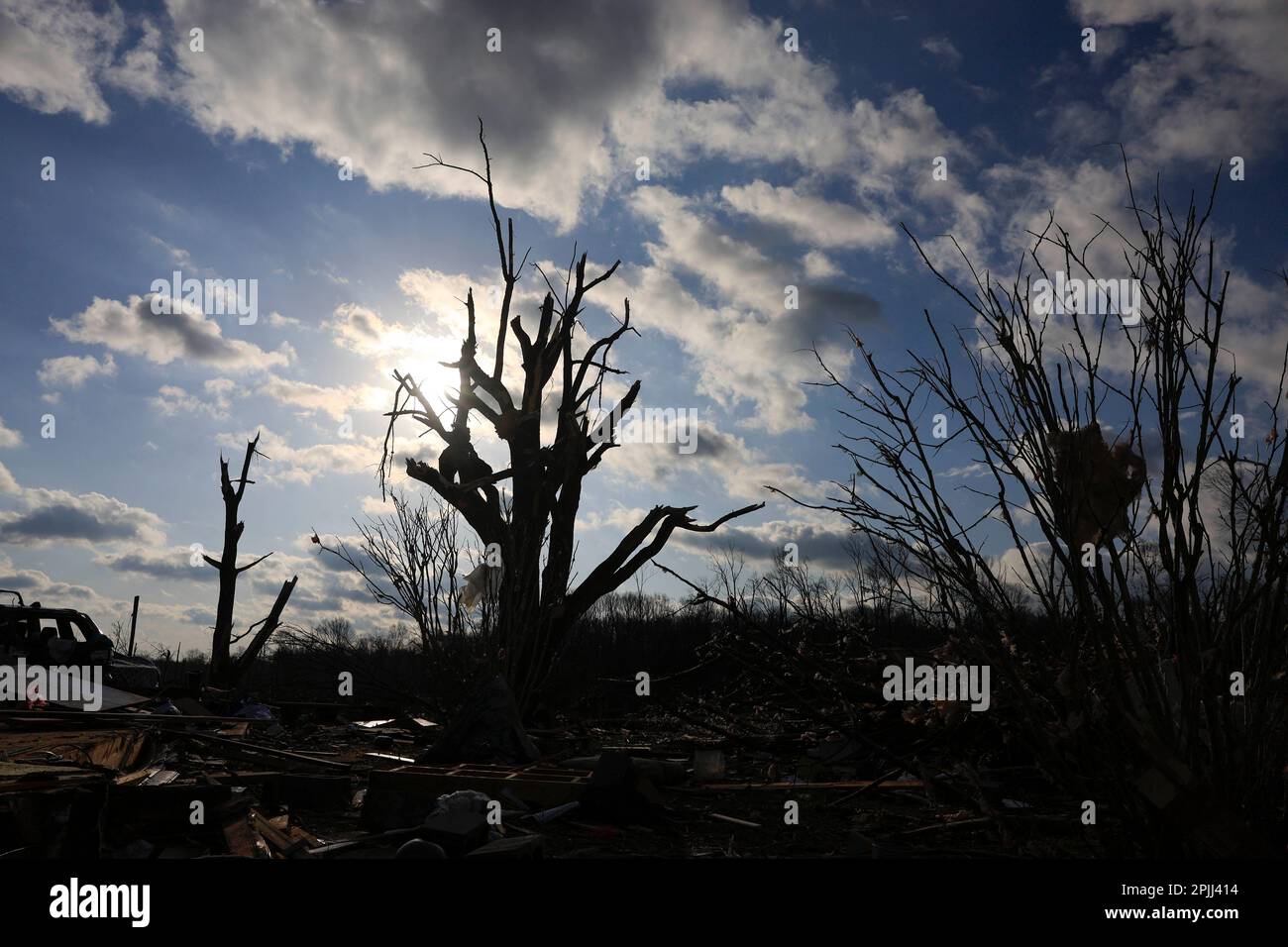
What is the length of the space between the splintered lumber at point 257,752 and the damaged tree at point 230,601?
9.94 m

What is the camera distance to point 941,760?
5984mm

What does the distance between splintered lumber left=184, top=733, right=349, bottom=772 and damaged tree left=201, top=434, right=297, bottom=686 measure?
32.6 ft

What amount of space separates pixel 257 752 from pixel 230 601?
1083 centimetres

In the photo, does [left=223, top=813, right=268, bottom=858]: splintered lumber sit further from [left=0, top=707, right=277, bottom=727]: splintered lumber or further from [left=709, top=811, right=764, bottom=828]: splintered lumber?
[left=0, top=707, right=277, bottom=727]: splintered lumber

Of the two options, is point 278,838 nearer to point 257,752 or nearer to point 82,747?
point 82,747

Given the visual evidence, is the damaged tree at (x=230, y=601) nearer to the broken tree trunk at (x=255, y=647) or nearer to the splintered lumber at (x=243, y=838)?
the broken tree trunk at (x=255, y=647)

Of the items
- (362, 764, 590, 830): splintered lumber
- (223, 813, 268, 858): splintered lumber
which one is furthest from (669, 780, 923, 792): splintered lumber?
(223, 813, 268, 858): splintered lumber

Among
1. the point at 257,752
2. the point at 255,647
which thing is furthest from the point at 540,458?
the point at 255,647

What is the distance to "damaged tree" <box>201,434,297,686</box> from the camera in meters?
15.8

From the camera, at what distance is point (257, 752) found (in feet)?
21.8

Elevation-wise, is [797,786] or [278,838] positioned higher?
[278,838]

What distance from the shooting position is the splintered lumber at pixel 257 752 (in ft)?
20.8

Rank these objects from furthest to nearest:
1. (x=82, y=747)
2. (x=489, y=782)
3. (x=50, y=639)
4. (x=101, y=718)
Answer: (x=50, y=639)
(x=101, y=718)
(x=82, y=747)
(x=489, y=782)
